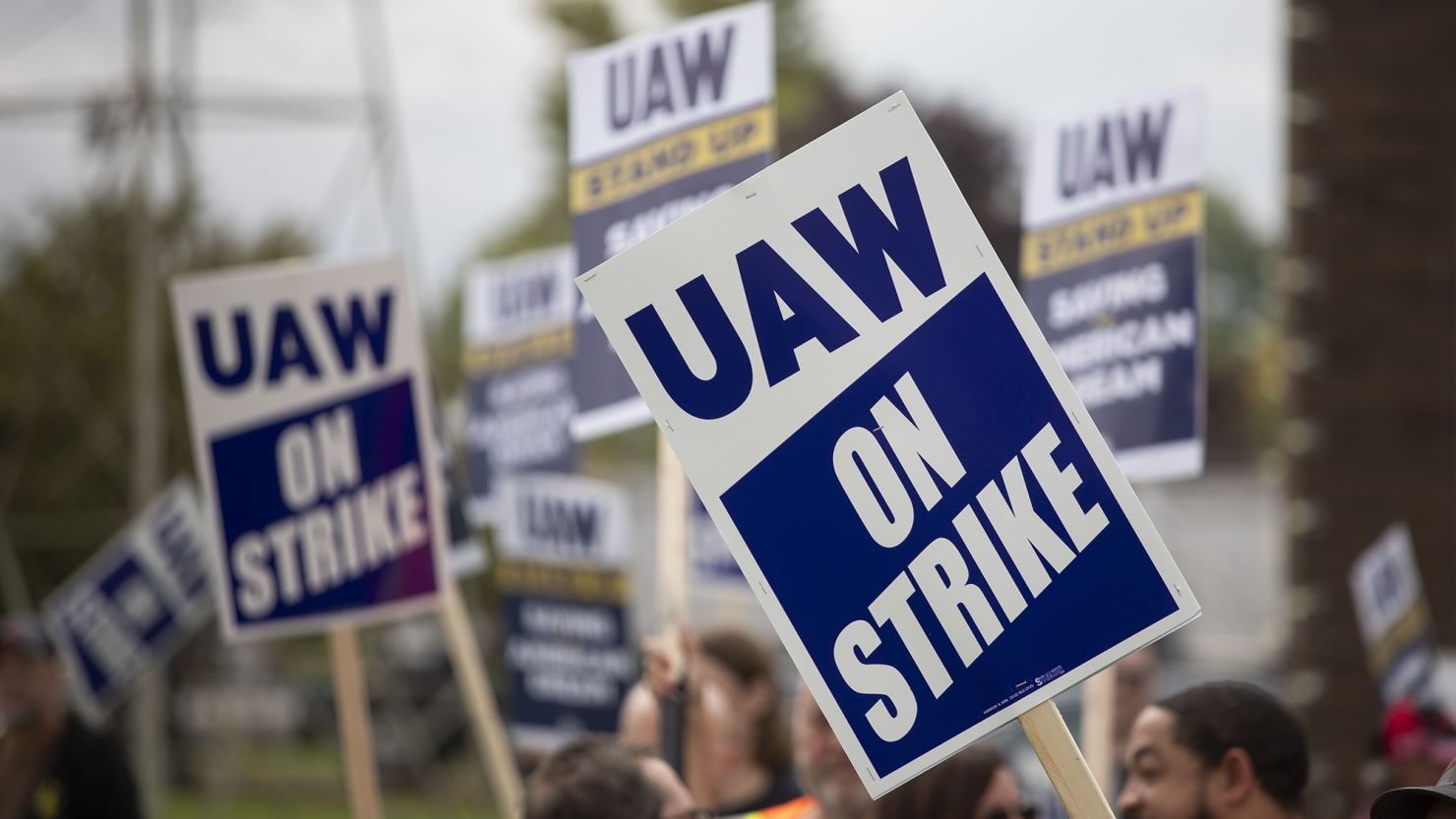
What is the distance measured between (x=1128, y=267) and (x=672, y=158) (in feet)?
4.96

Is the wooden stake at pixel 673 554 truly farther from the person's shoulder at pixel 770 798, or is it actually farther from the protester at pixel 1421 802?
the protester at pixel 1421 802

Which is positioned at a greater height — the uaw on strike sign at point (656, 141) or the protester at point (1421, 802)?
the uaw on strike sign at point (656, 141)

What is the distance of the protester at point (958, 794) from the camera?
3.51 meters

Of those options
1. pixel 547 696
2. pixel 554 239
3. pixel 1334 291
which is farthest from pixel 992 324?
pixel 554 239

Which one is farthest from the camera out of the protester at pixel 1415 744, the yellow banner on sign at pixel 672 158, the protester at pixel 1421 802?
the protester at pixel 1415 744

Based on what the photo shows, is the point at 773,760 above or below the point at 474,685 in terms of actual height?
below

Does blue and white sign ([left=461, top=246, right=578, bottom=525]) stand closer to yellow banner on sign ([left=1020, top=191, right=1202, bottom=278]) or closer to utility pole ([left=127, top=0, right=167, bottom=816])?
yellow banner on sign ([left=1020, top=191, right=1202, bottom=278])

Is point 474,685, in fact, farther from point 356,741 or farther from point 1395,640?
point 1395,640

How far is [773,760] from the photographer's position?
496 cm

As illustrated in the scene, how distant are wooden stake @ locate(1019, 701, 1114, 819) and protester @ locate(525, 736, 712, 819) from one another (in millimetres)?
735

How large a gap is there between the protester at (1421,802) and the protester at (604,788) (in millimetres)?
1095

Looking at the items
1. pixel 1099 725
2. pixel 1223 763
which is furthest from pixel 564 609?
pixel 1223 763

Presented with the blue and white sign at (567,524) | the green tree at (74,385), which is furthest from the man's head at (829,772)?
the green tree at (74,385)

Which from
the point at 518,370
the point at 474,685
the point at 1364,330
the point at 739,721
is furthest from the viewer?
the point at 1364,330
